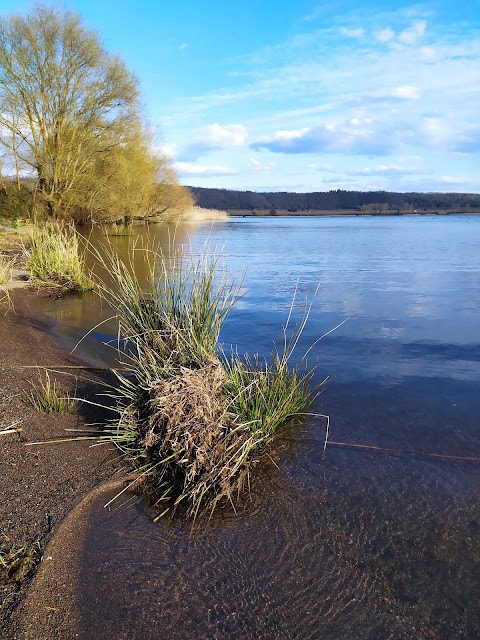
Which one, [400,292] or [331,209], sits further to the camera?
[331,209]

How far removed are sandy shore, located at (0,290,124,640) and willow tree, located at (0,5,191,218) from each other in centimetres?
1884

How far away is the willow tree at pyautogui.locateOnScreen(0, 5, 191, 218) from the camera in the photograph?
23.1 metres

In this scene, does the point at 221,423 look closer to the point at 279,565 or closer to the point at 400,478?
the point at 279,565

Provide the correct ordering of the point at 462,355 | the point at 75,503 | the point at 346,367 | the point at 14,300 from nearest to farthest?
the point at 75,503 < the point at 346,367 < the point at 462,355 < the point at 14,300

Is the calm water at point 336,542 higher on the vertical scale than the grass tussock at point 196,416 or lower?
lower

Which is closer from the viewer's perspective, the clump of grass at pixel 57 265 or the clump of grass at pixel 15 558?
the clump of grass at pixel 15 558

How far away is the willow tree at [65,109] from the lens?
909 inches

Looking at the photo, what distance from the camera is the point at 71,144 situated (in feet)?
82.7

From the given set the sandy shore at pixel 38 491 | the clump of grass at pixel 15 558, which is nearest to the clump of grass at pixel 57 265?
the sandy shore at pixel 38 491

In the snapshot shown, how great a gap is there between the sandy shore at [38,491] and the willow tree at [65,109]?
61.8 feet

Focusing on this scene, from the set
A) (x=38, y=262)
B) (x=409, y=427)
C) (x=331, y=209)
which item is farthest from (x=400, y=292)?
(x=331, y=209)

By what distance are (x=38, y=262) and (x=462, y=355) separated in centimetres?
891

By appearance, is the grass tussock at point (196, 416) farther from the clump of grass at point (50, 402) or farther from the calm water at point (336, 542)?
the clump of grass at point (50, 402)

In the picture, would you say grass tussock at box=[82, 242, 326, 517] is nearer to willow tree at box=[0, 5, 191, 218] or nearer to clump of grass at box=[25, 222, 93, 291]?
clump of grass at box=[25, 222, 93, 291]
